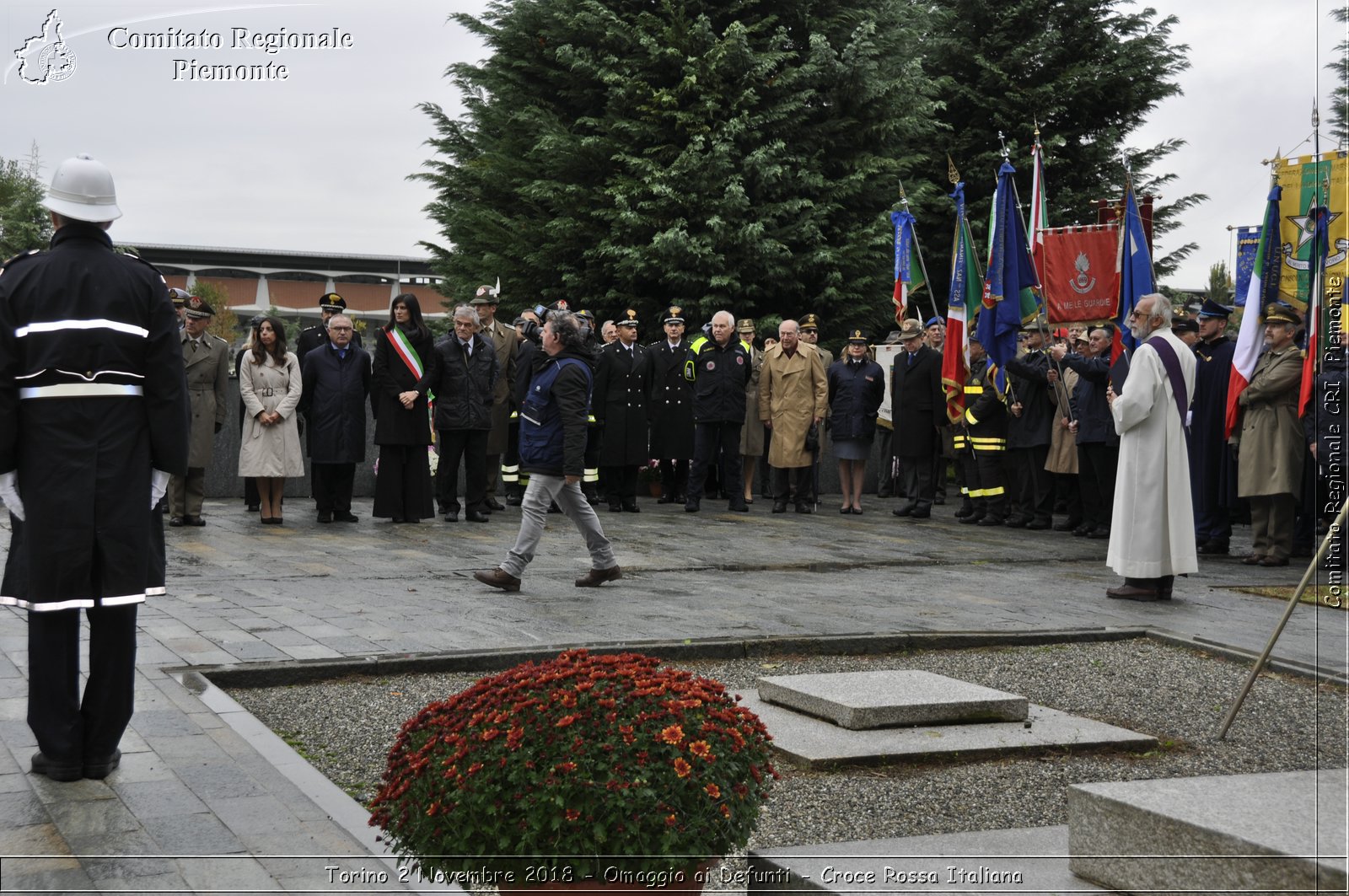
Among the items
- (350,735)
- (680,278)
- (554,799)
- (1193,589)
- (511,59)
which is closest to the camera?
(554,799)

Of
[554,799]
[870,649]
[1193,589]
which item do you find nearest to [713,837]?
[554,799]

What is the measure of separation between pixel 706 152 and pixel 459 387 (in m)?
9.51

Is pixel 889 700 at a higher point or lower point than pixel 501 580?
lower

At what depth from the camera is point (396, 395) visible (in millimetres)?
14508

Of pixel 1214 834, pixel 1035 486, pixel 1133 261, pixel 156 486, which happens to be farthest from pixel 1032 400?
pixel 1214 834

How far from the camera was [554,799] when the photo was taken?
3.26m

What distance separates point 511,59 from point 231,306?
3683 centimetres

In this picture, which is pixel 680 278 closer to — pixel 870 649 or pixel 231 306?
pixel 870 649

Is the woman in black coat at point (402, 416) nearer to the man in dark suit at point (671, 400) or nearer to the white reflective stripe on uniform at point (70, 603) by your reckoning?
the man in dark suit at point (671, 400)

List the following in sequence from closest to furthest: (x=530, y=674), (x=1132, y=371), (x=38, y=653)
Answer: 1. (x=530, y=674)
2. (x=38, y=653)
3. (x=1132, y=371)

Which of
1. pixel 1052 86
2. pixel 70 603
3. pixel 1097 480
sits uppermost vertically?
pixel 1052 86

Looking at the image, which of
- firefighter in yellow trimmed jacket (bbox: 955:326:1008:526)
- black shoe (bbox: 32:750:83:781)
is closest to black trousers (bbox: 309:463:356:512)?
firefighter in yellow trimmed jacket (bbox: 955:326:1008:526)

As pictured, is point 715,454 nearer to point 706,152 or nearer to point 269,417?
point 269,417

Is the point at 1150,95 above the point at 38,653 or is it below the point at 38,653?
above
